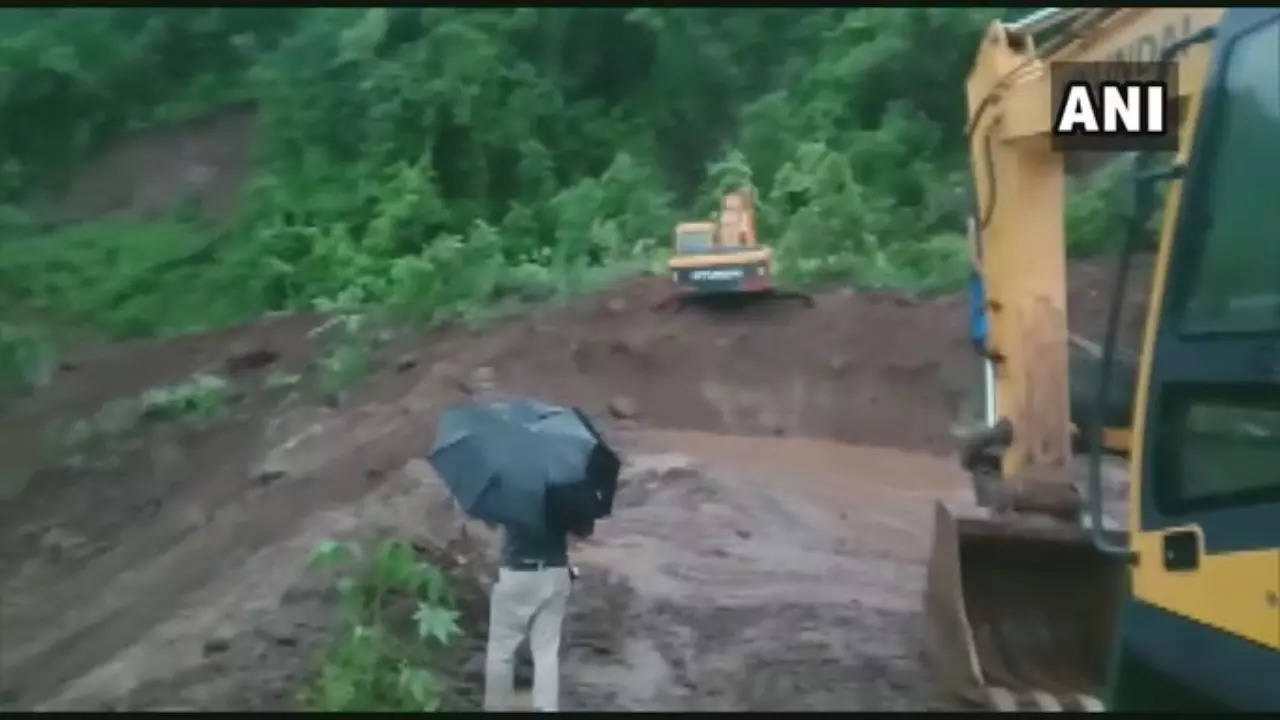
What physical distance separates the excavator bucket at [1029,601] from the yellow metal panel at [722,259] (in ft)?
31.7

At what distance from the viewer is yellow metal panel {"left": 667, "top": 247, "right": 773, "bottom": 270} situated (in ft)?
51.1

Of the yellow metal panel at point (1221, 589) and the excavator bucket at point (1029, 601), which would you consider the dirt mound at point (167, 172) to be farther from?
the yellow metal panel at point (1221, 589)

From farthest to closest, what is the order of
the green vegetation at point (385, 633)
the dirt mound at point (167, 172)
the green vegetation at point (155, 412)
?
the dirt mound at point (167, 172) → the green vegetation at point (155, 412) → the green vegetation at point (385, 633)

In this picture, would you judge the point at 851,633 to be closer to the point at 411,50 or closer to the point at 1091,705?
the point at 1091,705

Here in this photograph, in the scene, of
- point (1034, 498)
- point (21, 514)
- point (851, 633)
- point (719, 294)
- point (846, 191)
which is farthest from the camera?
point (846, 191)

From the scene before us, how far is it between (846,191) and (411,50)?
24.7 feet

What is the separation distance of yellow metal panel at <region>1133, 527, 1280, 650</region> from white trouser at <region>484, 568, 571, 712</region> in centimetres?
230

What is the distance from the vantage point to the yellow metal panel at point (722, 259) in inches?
613

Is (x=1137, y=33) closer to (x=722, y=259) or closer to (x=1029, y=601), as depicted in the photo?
(x=1029, y=601)

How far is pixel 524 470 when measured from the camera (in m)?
6.02

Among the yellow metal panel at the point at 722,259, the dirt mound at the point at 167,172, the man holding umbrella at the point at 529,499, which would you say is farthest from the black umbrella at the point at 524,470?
the dirt mound at the point at 167,172

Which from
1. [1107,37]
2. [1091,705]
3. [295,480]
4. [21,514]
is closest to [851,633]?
[1091,705]

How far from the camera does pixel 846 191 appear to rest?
1911cm

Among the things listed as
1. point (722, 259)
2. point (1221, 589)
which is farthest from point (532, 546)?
point (722, 259)
